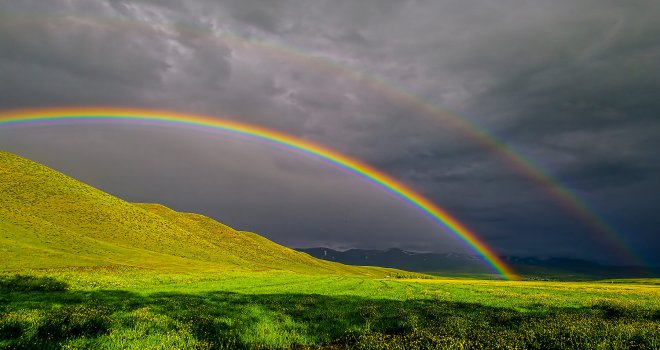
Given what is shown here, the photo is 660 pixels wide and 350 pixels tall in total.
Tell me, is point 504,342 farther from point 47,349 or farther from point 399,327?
point 47,349

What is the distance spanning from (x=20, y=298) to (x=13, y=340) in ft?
57.6

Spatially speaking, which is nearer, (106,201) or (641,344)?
(641,344)

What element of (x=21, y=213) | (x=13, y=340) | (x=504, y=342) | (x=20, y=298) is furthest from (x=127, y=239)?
(x=504, y=342)

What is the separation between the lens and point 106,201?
153000 mm

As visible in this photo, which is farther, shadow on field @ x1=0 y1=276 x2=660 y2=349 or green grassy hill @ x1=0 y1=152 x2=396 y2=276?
green grassy hill @ x1=0 y1=152 x2=396 y2=276

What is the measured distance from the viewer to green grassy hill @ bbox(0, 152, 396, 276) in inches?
2978

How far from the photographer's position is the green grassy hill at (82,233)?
75.6 m

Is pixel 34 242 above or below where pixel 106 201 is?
below

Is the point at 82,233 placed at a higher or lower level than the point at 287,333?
higher

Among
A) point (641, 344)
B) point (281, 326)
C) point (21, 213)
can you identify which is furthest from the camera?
point (21, 213)

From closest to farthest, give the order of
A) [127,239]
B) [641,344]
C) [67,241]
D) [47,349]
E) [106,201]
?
[47,349] < [641,344] < [67,241] < [127,239] < [106,201]

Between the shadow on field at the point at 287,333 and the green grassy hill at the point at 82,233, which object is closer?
the shadow on field at the point at 287,333

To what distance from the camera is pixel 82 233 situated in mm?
110625

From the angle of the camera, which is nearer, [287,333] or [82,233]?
[287,333]
